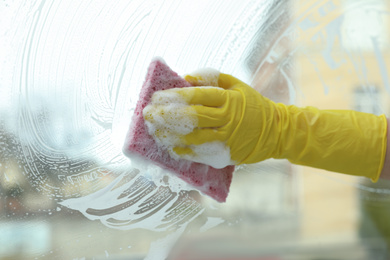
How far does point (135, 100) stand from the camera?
0.94 meters

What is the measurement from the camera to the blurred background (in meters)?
0.88

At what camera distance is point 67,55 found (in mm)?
898

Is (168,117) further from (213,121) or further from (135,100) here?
(135,100)

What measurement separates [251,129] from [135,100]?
31cm

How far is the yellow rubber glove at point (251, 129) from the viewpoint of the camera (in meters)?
0.75

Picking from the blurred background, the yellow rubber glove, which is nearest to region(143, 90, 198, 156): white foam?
the yellow rubber glove

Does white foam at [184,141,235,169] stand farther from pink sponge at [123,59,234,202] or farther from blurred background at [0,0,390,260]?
blurred background at [0,0,390,260]

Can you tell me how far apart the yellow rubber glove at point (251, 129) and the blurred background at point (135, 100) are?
0.19 m

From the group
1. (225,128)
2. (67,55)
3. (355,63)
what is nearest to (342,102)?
(355,63)

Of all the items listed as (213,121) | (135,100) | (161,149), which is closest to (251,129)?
(213,121)

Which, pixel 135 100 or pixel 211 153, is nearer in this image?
pixel 211 153

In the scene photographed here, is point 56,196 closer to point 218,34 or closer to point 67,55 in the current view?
point 67,55

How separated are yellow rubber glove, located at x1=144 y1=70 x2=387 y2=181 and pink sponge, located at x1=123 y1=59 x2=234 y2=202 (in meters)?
0.02

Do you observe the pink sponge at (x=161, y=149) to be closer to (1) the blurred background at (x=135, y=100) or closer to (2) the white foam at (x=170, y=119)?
(2) the white foam at (x=170, y=119)
